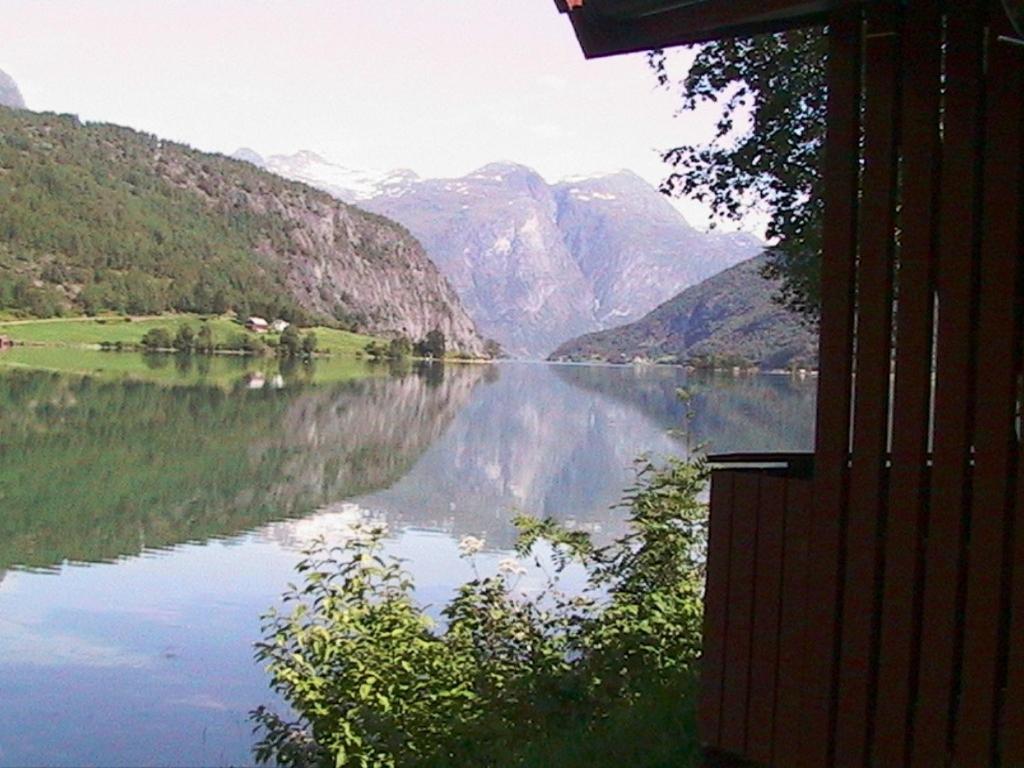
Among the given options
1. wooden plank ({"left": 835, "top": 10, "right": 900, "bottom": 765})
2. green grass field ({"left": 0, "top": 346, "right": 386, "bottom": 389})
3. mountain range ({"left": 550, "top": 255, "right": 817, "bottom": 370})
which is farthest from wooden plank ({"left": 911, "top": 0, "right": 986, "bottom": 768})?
green grass field ({"left": 0, "top": 346, "right": 386, "bottom": 389})

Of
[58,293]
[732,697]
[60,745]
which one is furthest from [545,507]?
[58,293]

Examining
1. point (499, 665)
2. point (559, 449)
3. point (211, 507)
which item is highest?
point (499, 665)

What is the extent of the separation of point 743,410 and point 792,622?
1573 inches

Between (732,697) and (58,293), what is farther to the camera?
(58,293)

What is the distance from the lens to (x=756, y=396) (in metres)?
54.0

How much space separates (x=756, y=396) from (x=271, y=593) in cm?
4007

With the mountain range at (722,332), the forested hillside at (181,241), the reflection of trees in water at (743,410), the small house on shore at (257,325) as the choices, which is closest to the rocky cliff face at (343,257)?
the forested hillside at (181,241)

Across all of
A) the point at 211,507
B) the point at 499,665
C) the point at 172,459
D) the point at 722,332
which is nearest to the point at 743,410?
the point at 172,459

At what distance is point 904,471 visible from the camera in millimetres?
4594

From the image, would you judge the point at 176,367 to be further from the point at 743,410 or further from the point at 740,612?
the point at 740,612

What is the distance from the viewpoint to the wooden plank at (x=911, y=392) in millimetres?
4543

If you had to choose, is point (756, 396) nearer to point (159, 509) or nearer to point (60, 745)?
point (159, 509)

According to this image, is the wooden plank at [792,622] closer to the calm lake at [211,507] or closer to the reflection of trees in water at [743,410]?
the calm lake at [211,507]

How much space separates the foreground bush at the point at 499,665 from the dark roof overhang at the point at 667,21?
119 inches
